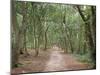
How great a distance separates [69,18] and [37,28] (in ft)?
1.51

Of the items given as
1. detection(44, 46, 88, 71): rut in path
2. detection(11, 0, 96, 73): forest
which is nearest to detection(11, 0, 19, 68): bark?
detection(11, 0, 96, 73): forest

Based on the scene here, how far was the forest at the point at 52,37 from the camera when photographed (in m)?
2.36


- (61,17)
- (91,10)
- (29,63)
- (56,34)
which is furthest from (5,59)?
(91,10)

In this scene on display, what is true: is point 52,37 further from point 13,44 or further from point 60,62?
point 13,44

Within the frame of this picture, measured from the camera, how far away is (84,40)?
8.60 ft

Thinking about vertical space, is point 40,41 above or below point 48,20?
below

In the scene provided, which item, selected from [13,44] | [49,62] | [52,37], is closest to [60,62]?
[49,62]

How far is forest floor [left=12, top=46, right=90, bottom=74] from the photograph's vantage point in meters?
2.38

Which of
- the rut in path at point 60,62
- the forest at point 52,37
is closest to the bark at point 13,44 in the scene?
the forest at point 52,37

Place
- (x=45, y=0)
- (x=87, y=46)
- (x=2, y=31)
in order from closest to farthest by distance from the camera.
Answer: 1. (x=2, y=31)
2. (x=45, y=0)
3. (x=87, y=46)

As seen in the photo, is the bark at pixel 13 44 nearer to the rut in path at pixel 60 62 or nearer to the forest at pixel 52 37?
the forest at pixel 52 37

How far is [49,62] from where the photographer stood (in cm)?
246

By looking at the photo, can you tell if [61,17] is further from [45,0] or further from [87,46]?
A: [87,46]

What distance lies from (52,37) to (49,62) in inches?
12.9
